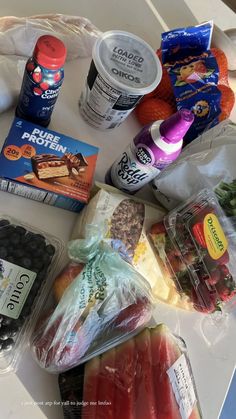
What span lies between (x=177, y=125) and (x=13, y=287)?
1.20 ft

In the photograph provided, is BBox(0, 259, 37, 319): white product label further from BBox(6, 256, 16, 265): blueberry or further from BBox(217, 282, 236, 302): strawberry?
BBox(217, 282, 236, 302): strawberry

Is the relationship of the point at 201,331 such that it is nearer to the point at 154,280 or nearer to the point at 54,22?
the point at 154,280

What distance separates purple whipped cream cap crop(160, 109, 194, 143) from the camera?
68cm

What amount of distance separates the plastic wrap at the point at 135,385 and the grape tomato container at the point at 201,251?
5.0 inches

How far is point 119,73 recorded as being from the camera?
0.77 meters

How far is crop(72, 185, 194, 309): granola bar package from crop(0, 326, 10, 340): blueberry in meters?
0.19

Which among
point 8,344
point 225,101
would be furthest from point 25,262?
point 225,101

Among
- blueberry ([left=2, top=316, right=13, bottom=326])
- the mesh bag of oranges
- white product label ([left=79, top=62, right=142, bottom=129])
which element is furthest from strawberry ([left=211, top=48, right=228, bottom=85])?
blueberry ([left=2, top=316, right=13, bottom=326])

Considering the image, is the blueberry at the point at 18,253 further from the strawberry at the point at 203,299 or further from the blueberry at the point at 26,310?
the strawberry at the point at 203,299

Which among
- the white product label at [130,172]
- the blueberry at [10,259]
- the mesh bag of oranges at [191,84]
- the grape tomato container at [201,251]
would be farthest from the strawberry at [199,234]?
the blueberry at [10,259]

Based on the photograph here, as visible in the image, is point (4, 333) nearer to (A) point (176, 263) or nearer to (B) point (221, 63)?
(A) point (176, 263)

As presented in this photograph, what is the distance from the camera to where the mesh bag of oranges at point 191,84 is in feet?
2.94

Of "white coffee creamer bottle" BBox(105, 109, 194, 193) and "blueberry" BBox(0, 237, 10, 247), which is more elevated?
"white coffee creamer bottle" BBox(105, 109, 194, 193)

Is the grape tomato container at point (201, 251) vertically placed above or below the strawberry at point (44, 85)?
below
